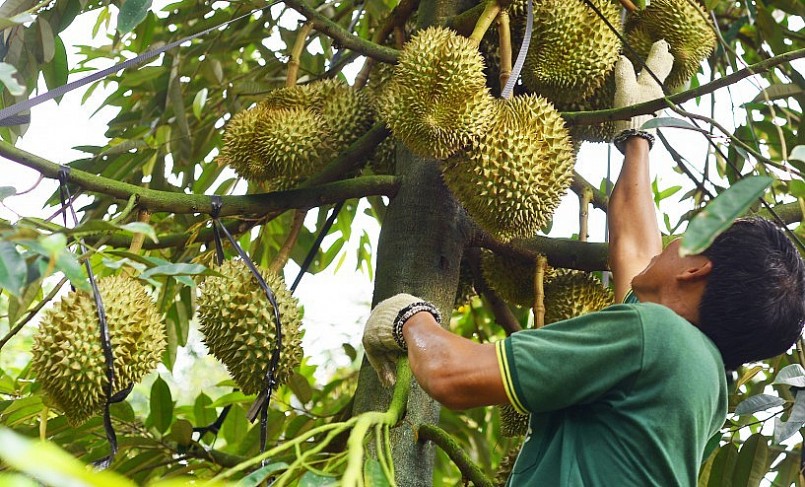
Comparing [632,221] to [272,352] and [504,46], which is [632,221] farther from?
[272,352]

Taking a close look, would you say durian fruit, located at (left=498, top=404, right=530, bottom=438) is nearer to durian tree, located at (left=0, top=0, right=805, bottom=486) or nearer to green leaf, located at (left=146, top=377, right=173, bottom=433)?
durian tree, located at (left=0, top=0, right=805, bottom=486)

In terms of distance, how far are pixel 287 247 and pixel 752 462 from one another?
0.99 metres

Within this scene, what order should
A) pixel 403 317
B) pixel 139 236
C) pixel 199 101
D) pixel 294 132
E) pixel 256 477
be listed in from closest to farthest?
1. pixel 256 477
2. pixel 403 317
3. pixel 139 236
4. pixel 294 132
5. pixel 199 101

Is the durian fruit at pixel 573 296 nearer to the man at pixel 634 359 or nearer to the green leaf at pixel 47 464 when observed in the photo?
the man at pixel 634 359

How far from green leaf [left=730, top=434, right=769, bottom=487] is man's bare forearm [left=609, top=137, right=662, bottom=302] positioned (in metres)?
0.37

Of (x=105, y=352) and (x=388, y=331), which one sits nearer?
(x=105, y=352)

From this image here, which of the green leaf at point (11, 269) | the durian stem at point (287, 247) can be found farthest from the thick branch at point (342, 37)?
the green leaf at point (11, 269)

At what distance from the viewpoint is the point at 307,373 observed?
9.51 feet

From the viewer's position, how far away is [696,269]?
1.43 m

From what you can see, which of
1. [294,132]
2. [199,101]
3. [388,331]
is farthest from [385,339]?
[199,101]

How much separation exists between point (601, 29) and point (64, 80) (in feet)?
3.51

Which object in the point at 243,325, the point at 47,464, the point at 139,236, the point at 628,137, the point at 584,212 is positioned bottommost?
the point at 47,464

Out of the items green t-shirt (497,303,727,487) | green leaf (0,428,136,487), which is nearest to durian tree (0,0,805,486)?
green t-shirt (497,303,727,487)

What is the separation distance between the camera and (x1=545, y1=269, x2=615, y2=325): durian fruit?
1.89m
